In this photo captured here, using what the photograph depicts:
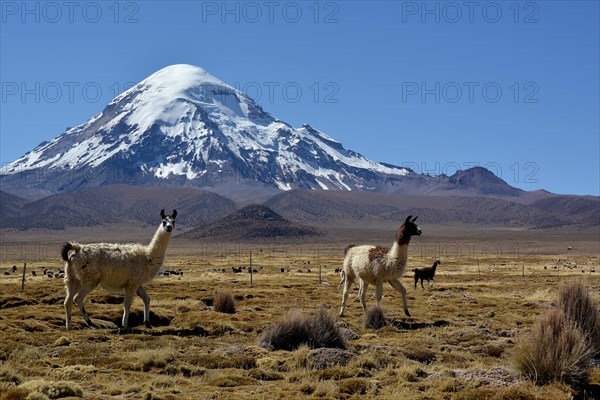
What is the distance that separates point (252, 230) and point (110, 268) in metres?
162

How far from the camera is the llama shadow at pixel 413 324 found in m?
18.2

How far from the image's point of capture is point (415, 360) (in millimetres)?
13578

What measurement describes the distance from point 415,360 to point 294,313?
290cm

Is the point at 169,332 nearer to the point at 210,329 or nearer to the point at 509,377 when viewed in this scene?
the point at 210,329

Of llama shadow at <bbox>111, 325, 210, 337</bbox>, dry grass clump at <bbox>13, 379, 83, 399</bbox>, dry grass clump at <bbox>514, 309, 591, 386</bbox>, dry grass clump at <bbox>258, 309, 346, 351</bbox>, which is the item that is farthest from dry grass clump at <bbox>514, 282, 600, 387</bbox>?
llama shadow at <bbox>111, 325, 210, 337</bbox>

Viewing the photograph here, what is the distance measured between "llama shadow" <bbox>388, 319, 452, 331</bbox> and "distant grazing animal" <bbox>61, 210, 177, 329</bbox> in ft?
21.2

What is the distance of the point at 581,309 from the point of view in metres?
13.5

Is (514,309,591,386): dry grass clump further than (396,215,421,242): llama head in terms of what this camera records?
No

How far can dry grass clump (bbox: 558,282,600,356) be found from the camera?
43.3 ft

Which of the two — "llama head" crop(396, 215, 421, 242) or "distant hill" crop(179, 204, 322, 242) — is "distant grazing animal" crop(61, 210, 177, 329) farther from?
"distant hill" crop(179, 204, 322, 242)

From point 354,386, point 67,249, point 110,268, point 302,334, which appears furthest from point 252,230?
point 354,386

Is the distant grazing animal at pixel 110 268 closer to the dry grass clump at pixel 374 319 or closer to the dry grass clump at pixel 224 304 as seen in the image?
the dry grass clump at pixel 224 304

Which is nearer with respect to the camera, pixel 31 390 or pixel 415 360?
pixel 31 390

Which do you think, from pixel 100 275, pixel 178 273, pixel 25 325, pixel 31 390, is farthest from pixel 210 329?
pixel 178 273
